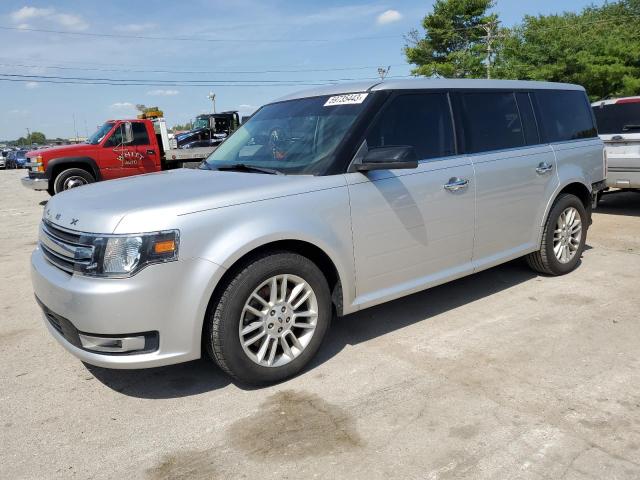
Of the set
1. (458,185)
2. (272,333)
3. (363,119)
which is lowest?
(272,333)

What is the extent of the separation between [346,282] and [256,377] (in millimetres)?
837

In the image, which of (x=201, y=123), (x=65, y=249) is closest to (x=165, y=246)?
(x=65, y=249)

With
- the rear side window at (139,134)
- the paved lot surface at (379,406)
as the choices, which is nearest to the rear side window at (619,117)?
the paved lot surface at (379,406)

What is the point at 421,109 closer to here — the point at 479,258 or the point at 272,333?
the point at 479,258

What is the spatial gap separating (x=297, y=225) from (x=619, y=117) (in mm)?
7232

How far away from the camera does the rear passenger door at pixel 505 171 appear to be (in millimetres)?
4301

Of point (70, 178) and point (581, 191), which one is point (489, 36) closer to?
point (70, 178)

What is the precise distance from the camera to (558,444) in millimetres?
2621

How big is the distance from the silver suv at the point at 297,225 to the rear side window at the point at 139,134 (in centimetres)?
974

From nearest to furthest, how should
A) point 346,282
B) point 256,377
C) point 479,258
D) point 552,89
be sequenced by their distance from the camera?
point 256,377, point 346,282, point 479,258, point 552,89

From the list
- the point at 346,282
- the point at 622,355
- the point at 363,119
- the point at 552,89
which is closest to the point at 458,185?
the point at 363,119

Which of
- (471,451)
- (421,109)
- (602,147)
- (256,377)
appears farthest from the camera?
(602,147)

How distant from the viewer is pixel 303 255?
345cm

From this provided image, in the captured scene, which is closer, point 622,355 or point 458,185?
point 622,355
